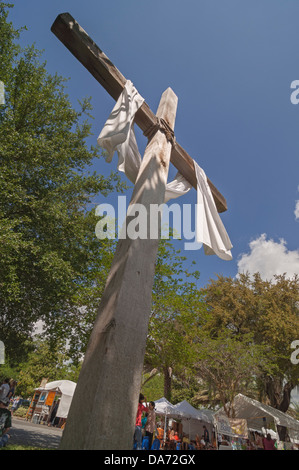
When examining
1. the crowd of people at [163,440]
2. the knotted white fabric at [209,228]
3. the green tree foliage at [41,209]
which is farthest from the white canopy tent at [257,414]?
the knotted white fabric at [209,228]

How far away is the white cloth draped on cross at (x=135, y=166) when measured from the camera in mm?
2467

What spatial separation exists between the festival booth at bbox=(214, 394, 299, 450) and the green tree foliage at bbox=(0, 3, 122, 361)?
430 inches

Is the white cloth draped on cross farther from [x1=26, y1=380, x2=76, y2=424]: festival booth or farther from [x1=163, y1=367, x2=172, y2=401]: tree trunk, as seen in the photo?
[x1=26, y1=380, x2=76, y2=424]: festival booth

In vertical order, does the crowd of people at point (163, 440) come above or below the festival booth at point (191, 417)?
below

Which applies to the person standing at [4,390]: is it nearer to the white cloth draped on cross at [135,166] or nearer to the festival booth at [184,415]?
the white cloth draped on cross at [135,166]

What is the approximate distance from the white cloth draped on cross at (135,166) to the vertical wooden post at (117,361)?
108 centimetres

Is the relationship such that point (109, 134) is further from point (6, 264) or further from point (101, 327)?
point (6, 264)

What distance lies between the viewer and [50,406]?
955 inches

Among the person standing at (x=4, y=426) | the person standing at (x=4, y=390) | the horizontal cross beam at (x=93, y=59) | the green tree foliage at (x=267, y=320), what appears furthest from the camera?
the green tree foliage at (x=267, y=320)

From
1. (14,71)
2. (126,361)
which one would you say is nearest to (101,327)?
(126,361)

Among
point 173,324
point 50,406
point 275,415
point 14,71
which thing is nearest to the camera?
point 14,71

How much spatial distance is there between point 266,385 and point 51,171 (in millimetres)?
26771

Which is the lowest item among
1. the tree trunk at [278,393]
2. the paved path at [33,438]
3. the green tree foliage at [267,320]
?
the paved path at [33,438]

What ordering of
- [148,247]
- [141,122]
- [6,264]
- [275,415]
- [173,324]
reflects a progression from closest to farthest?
1. [148,247]
2. [141,122]
3. [6,264]
4. [173,324]
5. [275,415]
